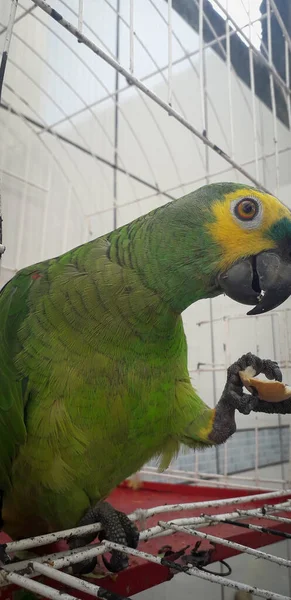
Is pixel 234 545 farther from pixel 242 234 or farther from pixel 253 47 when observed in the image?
pixel 253 47

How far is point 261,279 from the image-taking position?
695 millimetres

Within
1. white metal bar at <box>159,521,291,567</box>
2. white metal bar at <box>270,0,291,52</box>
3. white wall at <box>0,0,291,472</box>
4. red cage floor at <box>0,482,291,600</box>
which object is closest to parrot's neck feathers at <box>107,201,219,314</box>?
white metal bar at <box>159,521,291,567</box>

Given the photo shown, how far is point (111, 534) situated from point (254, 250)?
1.93 feet

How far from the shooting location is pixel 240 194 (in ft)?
2.42

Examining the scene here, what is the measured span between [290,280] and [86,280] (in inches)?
Answer: 14.3

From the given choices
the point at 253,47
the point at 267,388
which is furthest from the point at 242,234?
→ the point at 253,47

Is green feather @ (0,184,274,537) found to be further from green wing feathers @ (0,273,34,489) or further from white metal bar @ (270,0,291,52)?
white metal bar @ (270,0,291,52)

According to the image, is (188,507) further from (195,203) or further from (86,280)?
(195,203)

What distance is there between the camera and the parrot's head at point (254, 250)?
2.28 feet

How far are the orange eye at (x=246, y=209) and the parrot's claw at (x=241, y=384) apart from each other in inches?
11.4

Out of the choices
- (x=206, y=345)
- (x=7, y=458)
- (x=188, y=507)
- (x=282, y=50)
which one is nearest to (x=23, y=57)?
(x=282, y=50)

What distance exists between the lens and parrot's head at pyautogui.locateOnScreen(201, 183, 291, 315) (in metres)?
0.70

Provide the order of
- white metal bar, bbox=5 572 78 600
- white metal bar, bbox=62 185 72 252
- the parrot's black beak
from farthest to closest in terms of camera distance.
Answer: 1. white metal bar, bbox=62 185 72 252
2. the parrot's black beak
3. white metal bar, bbox=5 572 78 600

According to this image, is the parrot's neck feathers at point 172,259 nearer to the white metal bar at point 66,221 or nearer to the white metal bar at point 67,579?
the white metal bar at point 67,579
